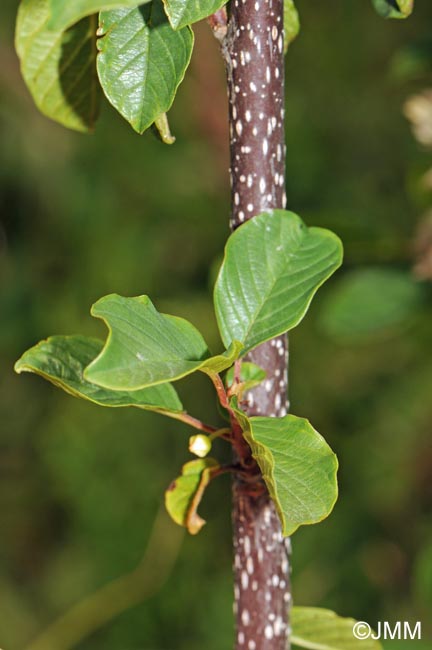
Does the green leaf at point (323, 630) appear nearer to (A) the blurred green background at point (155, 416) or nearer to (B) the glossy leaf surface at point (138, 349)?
(B) the glossy leaf surface at point (138, 349)

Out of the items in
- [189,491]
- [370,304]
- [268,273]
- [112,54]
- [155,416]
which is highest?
[112,54]

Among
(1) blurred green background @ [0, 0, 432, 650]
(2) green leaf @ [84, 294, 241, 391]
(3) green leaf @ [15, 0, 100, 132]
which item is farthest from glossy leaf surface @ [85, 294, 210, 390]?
(1) blurred green background @ [0, 0, 432, 650]

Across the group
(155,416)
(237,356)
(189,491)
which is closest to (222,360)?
(237,356)

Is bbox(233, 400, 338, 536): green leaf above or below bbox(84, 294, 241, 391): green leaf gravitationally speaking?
below

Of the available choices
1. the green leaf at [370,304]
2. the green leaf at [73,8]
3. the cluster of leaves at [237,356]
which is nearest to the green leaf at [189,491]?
the cluster of leaves at [237,356]

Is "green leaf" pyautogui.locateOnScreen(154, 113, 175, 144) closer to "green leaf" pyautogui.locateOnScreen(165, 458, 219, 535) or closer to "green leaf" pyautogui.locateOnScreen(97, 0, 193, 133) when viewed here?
"green leaf" pyautogui.locateOnScreen(97, 0, 193, 133)

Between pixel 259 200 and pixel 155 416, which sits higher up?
pixel 259 200

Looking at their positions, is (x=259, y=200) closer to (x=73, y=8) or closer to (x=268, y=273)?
(x=268, y=273)
